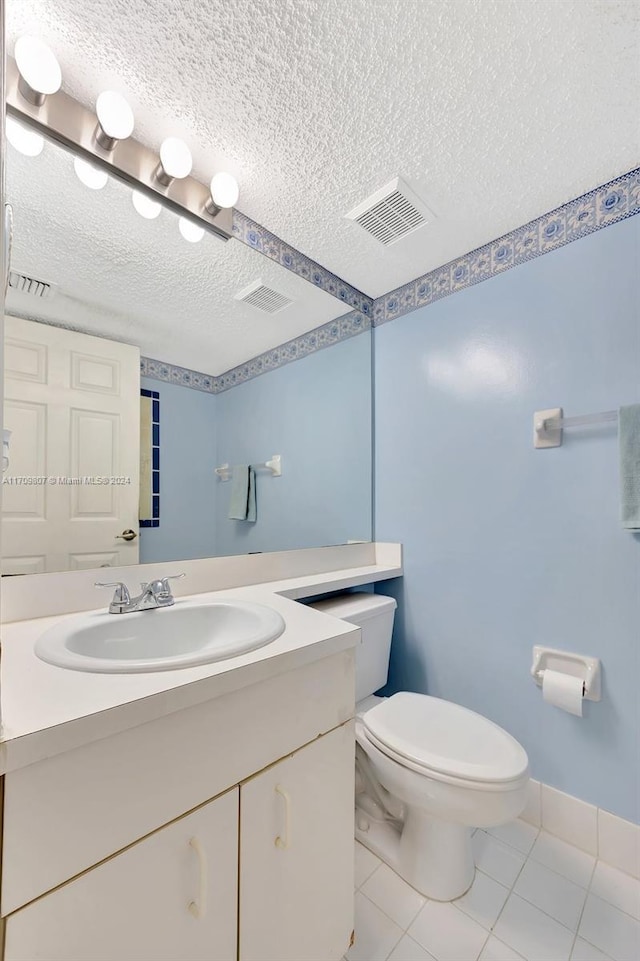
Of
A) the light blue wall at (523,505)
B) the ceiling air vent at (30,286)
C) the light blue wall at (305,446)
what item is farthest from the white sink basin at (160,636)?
the light blue wall at (523,505)

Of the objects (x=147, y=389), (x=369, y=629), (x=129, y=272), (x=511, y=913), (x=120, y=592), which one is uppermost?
(x=129, y=272)

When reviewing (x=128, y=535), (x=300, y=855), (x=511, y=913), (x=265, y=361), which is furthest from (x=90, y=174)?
(x=511, y=913)

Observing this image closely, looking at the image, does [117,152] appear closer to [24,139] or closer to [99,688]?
[24,139]

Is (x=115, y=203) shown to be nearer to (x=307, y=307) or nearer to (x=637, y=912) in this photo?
(x=307, y=307)

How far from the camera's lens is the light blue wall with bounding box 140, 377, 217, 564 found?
1.21m

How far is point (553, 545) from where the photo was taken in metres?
1.34

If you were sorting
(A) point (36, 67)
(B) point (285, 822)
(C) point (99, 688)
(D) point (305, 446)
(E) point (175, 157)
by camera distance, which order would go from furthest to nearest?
(D) point (305, 446) → (E) point (175, 157) → (A) point (36, 67) → (B) point (285, 822) → (C) point (99, 688)

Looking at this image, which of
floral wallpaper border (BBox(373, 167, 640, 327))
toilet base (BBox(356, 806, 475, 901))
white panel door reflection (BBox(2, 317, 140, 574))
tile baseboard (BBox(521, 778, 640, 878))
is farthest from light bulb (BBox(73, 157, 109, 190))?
tile baseboard (BBox(521, 778, 640, 878))

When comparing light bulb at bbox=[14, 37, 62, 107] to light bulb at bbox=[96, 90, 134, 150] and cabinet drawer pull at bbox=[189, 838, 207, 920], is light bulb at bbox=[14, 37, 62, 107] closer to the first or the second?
light bulb at bbox=[96, 90, 134, 150]

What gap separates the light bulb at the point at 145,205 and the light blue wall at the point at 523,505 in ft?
3.54

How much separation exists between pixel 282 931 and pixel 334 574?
984 millimetres

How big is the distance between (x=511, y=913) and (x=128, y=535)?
1.45 m

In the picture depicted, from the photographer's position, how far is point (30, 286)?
98 cm

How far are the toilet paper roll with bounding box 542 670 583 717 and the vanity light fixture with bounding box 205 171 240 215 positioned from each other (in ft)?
5.94
